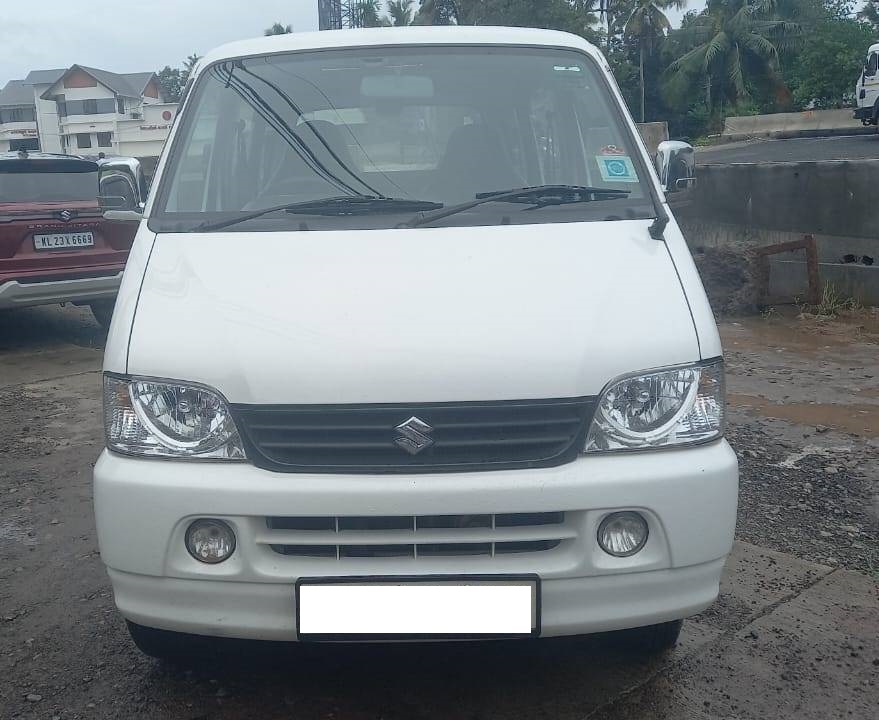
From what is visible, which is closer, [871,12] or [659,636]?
[659,636]

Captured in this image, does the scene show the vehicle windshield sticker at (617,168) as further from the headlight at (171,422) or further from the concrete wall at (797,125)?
the concrete wall at (797,125)

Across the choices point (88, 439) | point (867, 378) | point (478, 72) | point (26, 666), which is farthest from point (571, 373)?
point (867, 378)

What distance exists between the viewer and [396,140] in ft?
11.2

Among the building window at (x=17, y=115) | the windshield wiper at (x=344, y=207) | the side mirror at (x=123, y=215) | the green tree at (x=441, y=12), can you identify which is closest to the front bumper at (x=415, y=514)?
the windshield wiper at (x=344, y=207)

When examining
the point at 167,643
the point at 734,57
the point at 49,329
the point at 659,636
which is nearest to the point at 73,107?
the point at 734,57

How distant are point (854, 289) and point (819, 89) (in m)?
39.4

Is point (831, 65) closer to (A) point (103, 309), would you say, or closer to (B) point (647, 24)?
(B) point (647, 24)

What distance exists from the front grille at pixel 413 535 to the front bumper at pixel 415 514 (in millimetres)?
19

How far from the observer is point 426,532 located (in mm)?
2318

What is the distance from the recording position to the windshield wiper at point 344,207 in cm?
309

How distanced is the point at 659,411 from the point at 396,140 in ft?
4.97

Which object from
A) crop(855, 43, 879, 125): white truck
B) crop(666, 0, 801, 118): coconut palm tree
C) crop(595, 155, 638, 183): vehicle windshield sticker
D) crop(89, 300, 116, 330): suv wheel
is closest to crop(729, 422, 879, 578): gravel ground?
crop(595, 155, 638, 183): vehicle windshield sticker

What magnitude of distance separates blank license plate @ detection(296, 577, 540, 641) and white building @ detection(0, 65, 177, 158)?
2190 inches

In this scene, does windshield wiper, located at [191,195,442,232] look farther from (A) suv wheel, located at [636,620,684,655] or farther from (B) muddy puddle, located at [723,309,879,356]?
(B) muddy puddle, located at [723,309,879,356]
